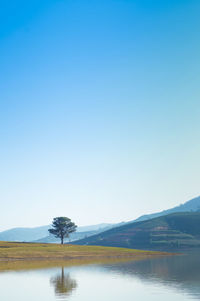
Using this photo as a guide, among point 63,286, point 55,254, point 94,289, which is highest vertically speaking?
point 55,254

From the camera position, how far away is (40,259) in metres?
119

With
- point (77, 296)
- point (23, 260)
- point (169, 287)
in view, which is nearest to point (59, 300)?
point (77, 296)

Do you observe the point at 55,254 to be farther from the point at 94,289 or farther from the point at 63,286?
the point at 94,289

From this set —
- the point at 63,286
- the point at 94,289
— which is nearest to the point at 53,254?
the point at 63,286

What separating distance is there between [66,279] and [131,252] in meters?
99.2

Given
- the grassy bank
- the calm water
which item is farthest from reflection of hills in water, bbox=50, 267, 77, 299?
the grassy bank

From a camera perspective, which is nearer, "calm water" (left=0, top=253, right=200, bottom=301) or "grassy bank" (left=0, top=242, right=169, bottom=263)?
"calm water" (left=0, top=253, right=200, bottom=301)

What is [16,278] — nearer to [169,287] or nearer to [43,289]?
[43,289]

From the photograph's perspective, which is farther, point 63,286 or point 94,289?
point 63,286

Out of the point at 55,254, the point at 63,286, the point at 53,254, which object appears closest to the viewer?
the point at 63,286

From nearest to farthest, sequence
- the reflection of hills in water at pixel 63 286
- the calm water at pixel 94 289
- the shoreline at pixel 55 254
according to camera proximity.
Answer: the calm water at pixel 94 289
the reflection of hills in water at pixel 63 286
the shoreline at pixel 55 254

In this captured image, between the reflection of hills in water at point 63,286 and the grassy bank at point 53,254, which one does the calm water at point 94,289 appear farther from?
→ the grassy bank at point 53,254

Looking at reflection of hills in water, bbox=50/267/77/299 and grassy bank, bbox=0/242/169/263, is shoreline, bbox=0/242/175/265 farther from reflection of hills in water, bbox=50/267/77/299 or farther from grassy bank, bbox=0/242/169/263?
reflection of hills in water, bbox=50/267/77/299

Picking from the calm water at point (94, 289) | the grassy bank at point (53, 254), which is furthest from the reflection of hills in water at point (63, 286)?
the grassy bank at point (53, 254)
